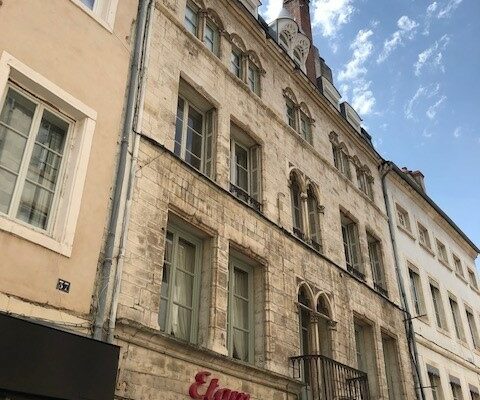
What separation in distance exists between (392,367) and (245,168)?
616cm

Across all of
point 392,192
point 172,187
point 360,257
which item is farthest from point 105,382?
point 392,192

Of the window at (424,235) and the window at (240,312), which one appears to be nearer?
the window at (240,312)

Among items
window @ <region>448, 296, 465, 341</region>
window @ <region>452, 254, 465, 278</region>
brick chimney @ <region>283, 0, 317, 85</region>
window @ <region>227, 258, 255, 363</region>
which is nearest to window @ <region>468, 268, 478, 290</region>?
window @ <region>452, 254, 465, 278</region>

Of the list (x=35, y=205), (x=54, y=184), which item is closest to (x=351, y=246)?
(x=54, y=184)

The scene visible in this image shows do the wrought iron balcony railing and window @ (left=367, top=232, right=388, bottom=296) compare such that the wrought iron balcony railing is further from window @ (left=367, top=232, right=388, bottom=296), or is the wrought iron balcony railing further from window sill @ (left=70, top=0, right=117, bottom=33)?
window @ (left=367, top=232, right=388, bottom=296)

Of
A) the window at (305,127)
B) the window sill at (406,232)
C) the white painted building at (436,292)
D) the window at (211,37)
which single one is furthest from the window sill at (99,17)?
the window sill at (406,232)

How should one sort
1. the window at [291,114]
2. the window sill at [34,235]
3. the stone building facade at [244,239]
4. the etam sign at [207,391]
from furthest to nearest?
the window at [291,114], the stone building facade at [244,239], the etam sign at [207,391], the window sill at [34,235]

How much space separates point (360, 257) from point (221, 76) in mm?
5771

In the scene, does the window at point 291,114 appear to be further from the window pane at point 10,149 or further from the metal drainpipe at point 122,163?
the window pane at point 10,149

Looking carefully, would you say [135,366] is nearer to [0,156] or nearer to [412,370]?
[0,156]

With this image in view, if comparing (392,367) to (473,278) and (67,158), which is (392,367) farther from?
(473,278)

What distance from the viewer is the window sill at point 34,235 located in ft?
17.4

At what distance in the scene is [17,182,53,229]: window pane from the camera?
5.71 m

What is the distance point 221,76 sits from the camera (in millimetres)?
10055
